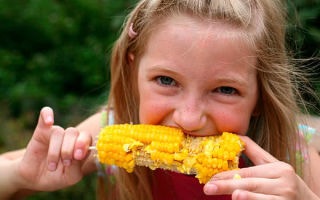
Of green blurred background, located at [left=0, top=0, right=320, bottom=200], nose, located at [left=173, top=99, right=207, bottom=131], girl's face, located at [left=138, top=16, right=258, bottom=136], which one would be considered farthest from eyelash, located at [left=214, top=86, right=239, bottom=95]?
green blurred background, located at [left=0, top=0, right=320, bottom=200]

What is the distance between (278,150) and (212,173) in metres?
0.57

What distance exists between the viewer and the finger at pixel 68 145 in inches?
84.1

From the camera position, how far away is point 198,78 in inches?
73.7

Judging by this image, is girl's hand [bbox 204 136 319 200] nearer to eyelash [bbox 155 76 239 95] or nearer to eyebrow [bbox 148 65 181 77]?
eyelash [bbox 155 76 239 95]

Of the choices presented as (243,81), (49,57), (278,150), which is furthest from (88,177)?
(243,81)

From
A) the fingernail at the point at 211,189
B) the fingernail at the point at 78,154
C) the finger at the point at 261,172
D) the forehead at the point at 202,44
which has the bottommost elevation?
the fingernail at the point at 211,189

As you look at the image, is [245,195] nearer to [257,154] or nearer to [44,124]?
[257,154]

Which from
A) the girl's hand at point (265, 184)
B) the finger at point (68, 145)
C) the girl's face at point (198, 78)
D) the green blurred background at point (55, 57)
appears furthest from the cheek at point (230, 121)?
the green blurred background at point (55, 57)

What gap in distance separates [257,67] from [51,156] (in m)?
1.15

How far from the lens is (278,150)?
7.55 feet

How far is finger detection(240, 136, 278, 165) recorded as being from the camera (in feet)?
6.26

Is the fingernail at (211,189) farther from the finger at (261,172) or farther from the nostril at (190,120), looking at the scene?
the nostril at (190,120)

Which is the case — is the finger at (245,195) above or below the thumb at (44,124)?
below

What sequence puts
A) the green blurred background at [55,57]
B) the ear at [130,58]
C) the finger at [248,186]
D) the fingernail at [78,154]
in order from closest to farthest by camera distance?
the finger at [248,186]
the fingernail at [78,154]
the ear at [130,58]
the green blurred background at [55,57]
